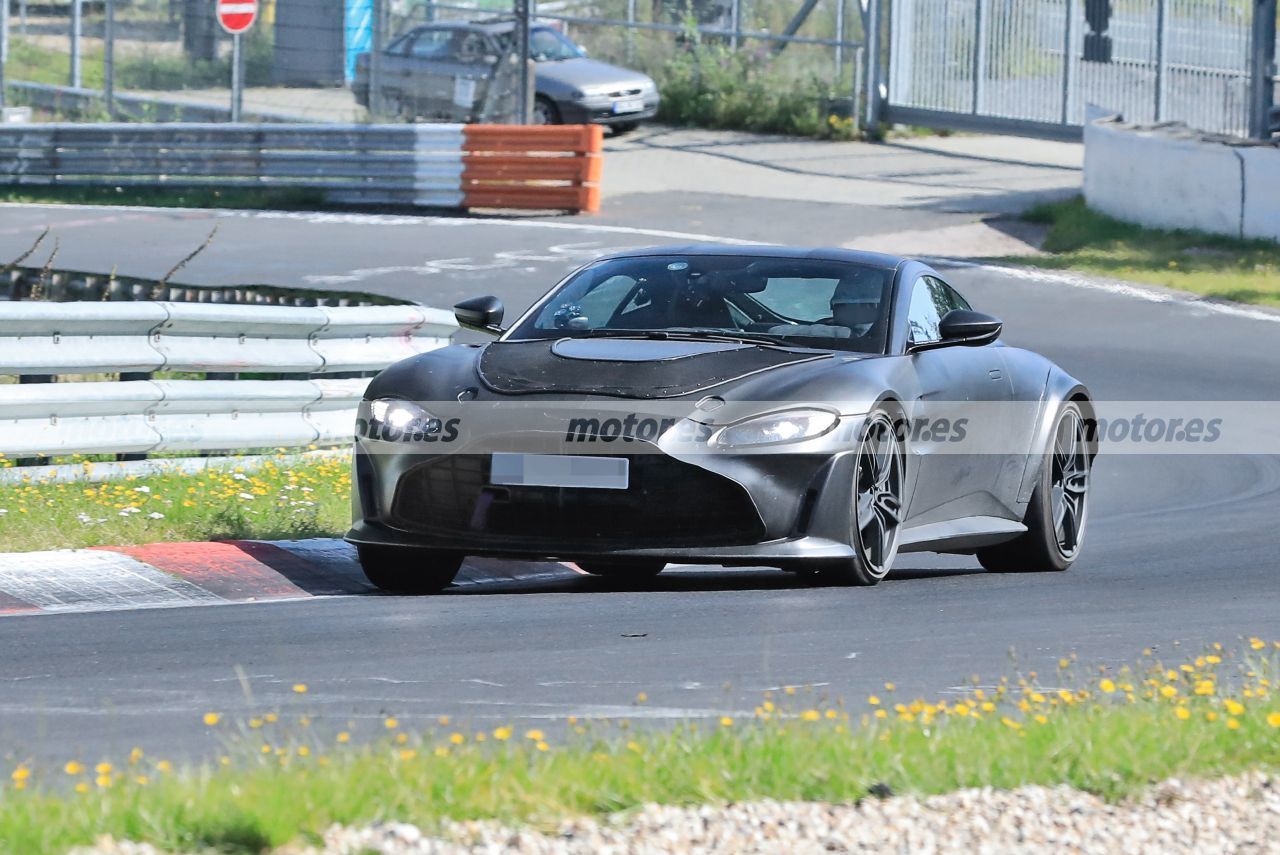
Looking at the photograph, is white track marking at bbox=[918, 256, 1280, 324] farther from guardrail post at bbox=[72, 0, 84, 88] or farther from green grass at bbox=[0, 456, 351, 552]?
guardrail post at bbox=[72, 0, 84, 88]

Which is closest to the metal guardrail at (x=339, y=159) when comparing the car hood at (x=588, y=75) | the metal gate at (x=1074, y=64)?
the car hood at (x=588, y=75)

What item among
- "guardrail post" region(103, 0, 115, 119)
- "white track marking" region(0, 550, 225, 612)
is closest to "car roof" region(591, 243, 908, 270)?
"white track marking" region(0, 550, 225, 612)

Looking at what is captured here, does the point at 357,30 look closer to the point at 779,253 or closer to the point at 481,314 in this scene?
the point at 481,314

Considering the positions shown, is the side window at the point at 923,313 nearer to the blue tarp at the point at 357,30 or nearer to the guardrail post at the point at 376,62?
the guardrail post at the point at 376,62

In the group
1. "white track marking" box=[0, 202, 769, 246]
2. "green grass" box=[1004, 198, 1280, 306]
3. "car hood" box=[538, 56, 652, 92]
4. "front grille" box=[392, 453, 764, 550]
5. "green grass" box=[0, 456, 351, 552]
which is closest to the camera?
"front grille" box=[392, 453, 764, 550]

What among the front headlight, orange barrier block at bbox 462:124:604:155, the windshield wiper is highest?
orange barrier block at bbox 462:124:604:155

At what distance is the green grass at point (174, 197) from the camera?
1005 inches

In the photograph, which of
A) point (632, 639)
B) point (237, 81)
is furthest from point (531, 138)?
point (632, 639)

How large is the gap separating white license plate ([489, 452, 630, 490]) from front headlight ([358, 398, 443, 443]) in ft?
0.97

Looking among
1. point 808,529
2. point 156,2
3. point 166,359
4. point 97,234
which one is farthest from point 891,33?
point 808,529

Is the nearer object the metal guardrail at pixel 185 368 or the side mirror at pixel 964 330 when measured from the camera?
the side mirror at pixel 964 330

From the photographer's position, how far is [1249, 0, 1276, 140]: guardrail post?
23.2m

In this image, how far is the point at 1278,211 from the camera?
20.8 metres

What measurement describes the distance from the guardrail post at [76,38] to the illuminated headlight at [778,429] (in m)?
26.4
